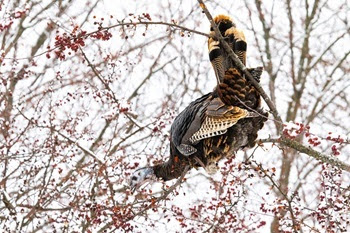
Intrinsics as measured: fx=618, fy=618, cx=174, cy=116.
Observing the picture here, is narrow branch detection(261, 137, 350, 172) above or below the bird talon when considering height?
below

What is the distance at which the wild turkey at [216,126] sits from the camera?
15.4 feet

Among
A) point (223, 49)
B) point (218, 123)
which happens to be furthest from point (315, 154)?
point (223, 49)

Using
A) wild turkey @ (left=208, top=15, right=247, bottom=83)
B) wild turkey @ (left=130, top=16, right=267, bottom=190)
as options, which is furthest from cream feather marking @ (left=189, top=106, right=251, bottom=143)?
wild turkey @ (left=208, top=15, right=247, bottom=83)

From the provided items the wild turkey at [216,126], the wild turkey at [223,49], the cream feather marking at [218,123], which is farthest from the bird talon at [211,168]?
the wild turkey at [223,49]

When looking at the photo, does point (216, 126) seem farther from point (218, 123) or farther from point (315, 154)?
point (315, 154)

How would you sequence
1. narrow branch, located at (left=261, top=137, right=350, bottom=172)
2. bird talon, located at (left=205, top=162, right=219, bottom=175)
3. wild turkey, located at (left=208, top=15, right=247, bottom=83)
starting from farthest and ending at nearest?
bird talon, located at (left=205, top=162, right=219, bottom=175) → wild turkey, located at (left=208, top=15, right=247, bottom=83) → narrow branch, located at (left=261, top=137, right=350, bottom=172)

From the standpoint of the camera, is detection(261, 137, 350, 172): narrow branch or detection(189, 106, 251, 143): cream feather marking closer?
detection(261, 137, 350, 172): narrow branch

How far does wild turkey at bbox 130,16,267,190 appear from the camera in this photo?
4.69 metres

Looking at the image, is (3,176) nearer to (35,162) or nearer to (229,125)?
(35,162)

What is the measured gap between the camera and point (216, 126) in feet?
15.6

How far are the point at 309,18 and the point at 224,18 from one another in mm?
8541

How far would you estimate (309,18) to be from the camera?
42.6ft

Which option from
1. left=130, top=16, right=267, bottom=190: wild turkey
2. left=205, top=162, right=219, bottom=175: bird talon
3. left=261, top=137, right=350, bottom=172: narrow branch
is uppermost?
left=130, top=16, right=267, bottom=190: wild turkey

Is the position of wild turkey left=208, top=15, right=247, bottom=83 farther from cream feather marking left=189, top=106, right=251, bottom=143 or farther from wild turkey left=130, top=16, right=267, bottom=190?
cream feather marking left=189, top=106, right=251, bottom=143
